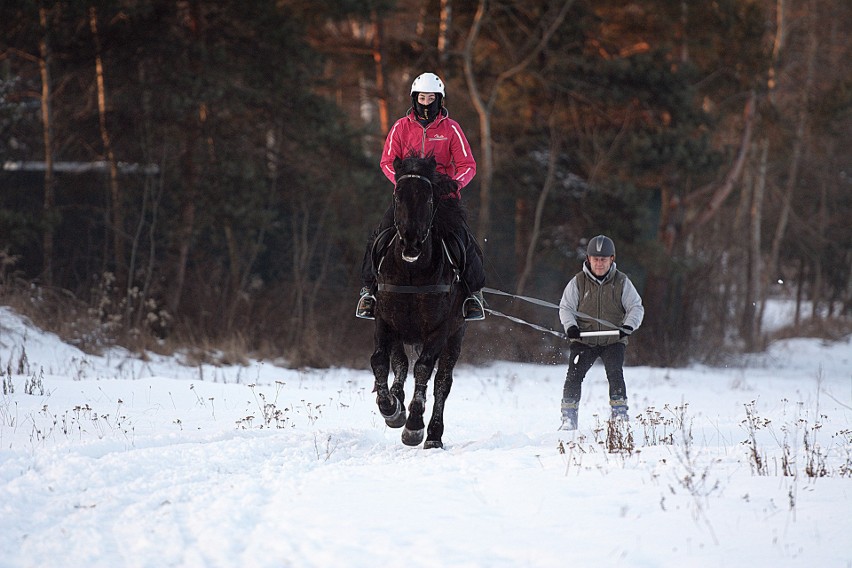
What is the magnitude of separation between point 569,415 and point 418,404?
214cm

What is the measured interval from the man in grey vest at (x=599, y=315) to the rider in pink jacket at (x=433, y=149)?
129cm

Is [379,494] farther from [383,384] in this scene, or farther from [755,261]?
[755,261]

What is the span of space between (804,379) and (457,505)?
20297 mm

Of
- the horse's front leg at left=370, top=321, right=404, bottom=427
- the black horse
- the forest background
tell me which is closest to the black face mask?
the black horse

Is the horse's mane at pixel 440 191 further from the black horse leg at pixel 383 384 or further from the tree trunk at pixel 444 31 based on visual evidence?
the tree trunk at pixel 444 31

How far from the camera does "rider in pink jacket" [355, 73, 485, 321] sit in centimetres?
835

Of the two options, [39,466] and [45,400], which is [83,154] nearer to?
[45,400]

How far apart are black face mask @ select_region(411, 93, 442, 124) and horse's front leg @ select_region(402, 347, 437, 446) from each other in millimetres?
1964

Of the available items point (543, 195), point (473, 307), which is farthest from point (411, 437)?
point (543, 195)

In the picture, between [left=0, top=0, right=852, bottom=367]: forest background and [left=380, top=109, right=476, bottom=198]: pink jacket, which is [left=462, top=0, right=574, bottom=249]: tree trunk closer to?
[left=0, top=0, right=852, bottom=367]: forest background

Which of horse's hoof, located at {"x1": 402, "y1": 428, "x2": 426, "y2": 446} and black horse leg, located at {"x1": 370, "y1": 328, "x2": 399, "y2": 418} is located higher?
black horse leg, located at {"x1": 370, "y1": 328, "x2": 399, "y2": 418}

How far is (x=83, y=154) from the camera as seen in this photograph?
20641 millimetres

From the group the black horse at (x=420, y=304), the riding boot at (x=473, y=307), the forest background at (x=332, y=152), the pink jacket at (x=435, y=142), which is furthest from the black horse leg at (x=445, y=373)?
the forest background at (x=332, y=152)

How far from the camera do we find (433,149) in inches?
335
